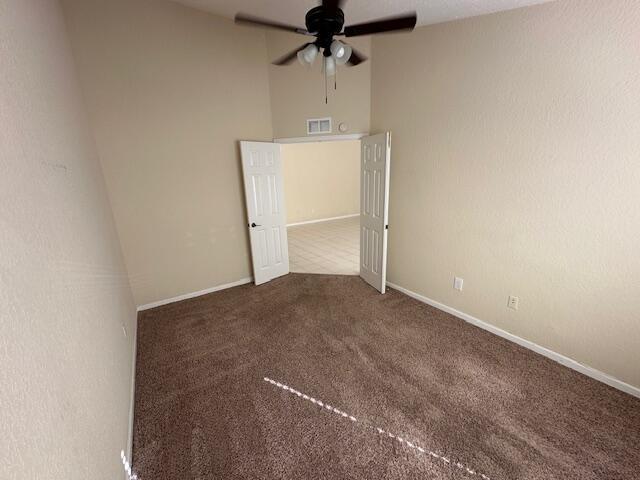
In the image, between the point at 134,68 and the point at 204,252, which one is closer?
the point at 134,68

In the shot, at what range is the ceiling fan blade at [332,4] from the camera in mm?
1721

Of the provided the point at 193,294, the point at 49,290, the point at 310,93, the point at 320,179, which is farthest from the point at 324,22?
the point at 320,179

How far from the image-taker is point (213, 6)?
2.98 metres

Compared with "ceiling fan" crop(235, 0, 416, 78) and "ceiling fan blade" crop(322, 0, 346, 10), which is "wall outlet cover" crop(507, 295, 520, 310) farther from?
"ceiling fan blade" crop(322, 0, 346, 10)

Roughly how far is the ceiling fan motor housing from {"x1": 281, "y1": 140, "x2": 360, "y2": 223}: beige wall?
5268 millimetres

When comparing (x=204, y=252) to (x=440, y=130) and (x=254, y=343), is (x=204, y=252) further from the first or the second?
(x=440, y=130)

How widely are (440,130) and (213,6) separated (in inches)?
106

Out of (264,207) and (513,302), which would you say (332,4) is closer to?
(264,207)

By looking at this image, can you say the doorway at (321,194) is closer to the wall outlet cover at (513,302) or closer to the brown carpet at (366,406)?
the brown carpet at (366,406)

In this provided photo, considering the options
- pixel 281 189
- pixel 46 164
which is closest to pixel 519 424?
pixel 46 164

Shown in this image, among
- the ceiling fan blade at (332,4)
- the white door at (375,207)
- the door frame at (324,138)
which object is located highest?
the ceiling fan blade at (332,4)

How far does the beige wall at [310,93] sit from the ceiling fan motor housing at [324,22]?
1676 mm

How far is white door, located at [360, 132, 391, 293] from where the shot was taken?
328 cm

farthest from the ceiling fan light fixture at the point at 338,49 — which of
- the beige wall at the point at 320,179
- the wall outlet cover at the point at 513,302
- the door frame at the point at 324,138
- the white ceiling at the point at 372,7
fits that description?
the beige wall at the point at 320,179
